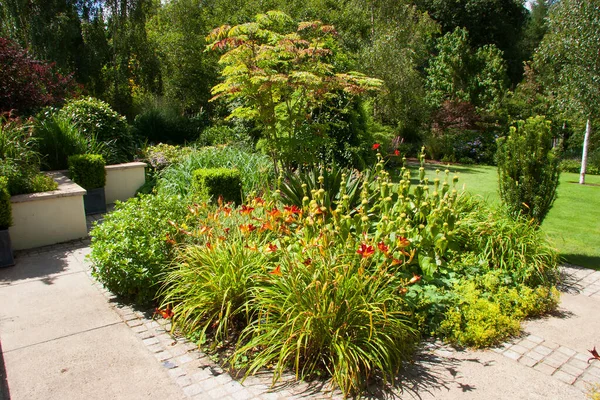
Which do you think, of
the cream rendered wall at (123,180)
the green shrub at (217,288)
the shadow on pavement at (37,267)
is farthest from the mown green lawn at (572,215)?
the cream rendered wall at (123,180)

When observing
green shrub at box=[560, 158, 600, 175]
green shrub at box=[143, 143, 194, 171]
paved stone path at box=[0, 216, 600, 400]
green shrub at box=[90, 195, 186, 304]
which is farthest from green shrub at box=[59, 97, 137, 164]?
green shrub at box=[560, 158, 600, 175]

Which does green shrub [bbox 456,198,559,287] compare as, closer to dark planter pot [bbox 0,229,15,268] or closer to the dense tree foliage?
dark planter pot [bbox 0,229,15,268]

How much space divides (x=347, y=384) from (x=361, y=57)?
14.7m

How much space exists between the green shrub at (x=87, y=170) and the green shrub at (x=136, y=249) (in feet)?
9.92

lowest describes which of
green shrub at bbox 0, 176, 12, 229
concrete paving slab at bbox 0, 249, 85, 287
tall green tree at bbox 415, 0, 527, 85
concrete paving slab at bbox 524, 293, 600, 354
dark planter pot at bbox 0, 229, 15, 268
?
concrete paving slab at bbox 524, 293, 600, 354

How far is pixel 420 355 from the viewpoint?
357 cm

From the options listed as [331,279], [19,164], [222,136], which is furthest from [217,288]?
[222,136]

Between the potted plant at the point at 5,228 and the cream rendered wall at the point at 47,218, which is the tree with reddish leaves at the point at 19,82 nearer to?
the cream rendered wall at the point at 47,218

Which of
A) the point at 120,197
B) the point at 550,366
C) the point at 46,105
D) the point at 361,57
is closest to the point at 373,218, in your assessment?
the point at 550,366

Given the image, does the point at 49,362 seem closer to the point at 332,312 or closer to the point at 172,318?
the point at 172,318

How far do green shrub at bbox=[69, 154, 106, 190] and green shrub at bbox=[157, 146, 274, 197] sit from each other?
992mm

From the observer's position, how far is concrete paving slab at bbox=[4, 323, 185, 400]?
308 cm

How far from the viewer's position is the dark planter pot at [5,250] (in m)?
5.33

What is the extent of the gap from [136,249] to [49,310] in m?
0.99
